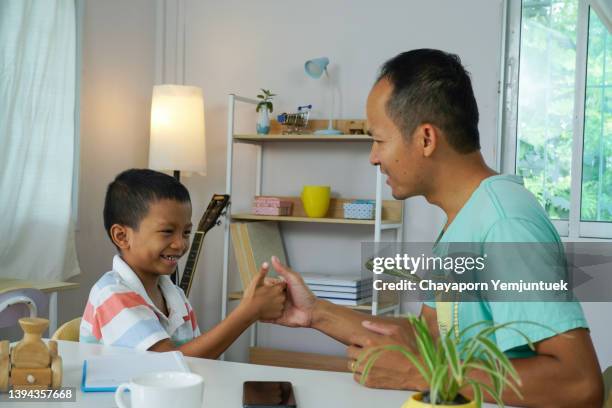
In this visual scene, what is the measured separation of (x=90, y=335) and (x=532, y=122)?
2564mm

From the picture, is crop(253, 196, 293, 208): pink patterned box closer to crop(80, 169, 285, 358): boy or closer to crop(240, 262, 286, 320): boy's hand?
crop(80, 169, 285, 358): boy

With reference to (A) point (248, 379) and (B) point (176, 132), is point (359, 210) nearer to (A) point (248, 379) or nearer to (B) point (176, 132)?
(B) point (176, 132)

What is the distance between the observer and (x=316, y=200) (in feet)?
12.1

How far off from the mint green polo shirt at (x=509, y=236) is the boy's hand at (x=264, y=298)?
0.41m

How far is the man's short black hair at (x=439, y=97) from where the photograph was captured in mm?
1523

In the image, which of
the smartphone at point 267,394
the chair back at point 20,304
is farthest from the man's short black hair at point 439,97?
the chair back at point 20,304

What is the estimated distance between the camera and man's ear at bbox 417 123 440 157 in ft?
5.05

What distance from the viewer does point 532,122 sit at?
358 cm

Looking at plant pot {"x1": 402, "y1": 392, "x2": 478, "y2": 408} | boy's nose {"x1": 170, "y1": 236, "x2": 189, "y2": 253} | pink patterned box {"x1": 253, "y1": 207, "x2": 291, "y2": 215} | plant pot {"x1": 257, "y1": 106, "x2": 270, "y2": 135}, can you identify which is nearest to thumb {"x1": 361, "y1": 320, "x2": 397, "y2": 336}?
plant pot {"x1": 402, "y1": 392, "x2": 478, "y2": 408}

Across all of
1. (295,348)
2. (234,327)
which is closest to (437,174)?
(234,327)

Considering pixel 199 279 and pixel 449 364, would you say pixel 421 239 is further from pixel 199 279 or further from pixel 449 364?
pixel 449 364

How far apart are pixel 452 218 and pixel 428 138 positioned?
18cm

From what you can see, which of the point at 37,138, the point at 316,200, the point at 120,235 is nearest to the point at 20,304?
the point at 120,235

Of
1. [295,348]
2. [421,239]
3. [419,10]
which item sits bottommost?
[295,348]
